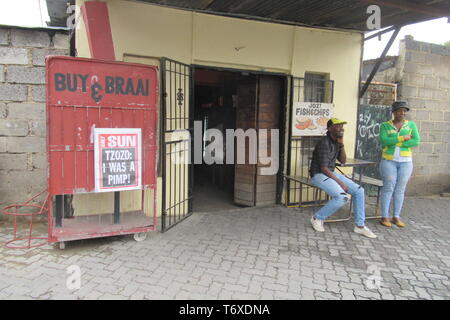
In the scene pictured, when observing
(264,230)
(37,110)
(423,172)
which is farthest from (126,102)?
(423,172)

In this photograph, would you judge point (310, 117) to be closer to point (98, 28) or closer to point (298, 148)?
point (298, 148)

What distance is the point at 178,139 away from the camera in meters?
5.04

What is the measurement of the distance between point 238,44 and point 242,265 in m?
3.42

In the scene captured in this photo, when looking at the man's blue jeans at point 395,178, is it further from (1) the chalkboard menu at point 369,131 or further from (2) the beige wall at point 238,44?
(1) the chalkboard menu at point 369,131

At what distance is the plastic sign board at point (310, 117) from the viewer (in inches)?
229

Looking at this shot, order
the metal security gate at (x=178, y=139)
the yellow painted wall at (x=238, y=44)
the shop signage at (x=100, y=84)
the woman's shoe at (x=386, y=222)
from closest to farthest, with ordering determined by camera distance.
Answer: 1. the shop signage at (x=100, y=84)
2. the yellow painted wall at (x=238, y=44)
3. the metal security gate at (x=178, y=139)
4. the woman's shoe at (x=386, y=222)

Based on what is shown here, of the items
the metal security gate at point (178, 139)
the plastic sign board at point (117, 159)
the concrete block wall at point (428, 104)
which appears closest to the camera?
the plastic sign board at point (117, 159)

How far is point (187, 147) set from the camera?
508 centimetres

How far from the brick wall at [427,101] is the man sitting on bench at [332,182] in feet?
10.1

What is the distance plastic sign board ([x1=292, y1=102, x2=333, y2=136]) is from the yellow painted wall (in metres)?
0.31

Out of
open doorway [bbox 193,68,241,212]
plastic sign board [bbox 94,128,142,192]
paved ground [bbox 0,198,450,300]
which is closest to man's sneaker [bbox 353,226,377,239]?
paved ground [bbox 0,198,450,300]

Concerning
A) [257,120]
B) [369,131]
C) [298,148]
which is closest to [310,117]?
[298,148]

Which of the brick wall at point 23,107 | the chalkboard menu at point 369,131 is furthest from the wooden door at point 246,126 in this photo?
the brick wall at point 23,107
